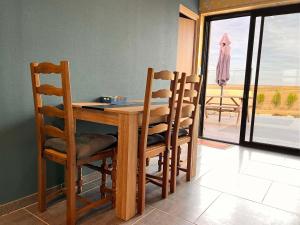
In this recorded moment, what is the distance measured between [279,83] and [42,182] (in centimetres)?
359

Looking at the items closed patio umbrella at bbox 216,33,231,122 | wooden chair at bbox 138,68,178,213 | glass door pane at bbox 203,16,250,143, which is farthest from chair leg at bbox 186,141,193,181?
closed patio umbrella at bbox 216,33,231,122

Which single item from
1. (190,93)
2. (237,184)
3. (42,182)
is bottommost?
(237,184)

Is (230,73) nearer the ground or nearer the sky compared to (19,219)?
nearer the sky

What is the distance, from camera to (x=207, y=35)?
421 cm

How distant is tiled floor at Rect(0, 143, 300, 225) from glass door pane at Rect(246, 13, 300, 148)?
106 cm

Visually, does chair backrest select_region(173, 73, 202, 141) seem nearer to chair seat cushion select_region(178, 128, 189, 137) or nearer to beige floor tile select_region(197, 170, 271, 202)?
chair seat cushion select_region(178, 128, 189, 137)

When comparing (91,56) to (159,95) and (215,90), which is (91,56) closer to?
(159,95)

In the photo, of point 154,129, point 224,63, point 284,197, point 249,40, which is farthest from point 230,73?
point 154,129

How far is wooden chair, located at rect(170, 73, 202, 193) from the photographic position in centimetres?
199

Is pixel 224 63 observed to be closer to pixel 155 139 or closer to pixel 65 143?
pixel 155 139

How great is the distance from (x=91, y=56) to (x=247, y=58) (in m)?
2.70

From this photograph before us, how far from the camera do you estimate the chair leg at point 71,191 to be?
4.79ft

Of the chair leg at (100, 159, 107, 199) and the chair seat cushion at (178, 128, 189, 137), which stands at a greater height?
the chair seat cushion at (178, 128, 189, 137)

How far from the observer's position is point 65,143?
5.09ft
